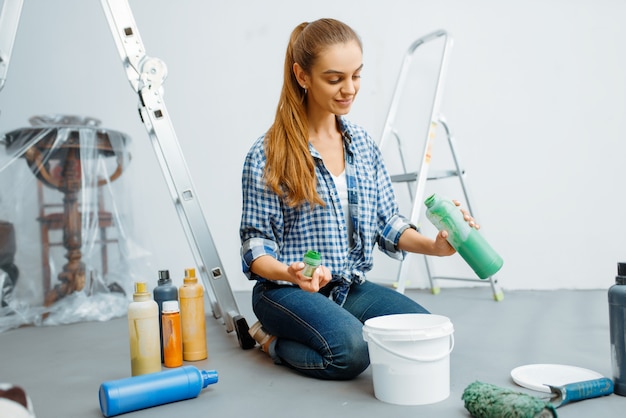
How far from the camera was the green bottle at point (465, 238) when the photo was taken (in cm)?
106

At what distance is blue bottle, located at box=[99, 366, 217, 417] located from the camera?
101cm

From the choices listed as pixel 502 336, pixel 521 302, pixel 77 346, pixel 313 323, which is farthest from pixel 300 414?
pixel 521 302

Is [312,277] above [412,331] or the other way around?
above

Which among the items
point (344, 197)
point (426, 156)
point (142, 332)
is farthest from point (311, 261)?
point (426, 156)

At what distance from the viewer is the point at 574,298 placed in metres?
2.16

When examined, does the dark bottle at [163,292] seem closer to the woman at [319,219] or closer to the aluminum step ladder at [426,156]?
the woman at [319,219]

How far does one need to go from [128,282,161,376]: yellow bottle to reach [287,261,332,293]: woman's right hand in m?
0.41

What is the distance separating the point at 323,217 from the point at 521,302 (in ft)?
3.88

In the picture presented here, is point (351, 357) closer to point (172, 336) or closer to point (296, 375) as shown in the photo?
point (296, 375)

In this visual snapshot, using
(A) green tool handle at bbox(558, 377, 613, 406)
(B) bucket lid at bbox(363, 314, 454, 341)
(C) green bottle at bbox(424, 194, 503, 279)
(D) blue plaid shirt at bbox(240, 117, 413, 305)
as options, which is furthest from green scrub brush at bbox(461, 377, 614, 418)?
(D) blue plaid shirt at bbox(240, 117, 413, 305)

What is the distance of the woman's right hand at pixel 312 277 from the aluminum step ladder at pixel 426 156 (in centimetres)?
90

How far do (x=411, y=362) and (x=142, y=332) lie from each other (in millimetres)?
621

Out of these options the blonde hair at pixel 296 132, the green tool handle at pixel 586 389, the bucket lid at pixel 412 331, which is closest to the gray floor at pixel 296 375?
the green tool handle at pixel 586 389

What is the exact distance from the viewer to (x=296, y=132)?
129cm
